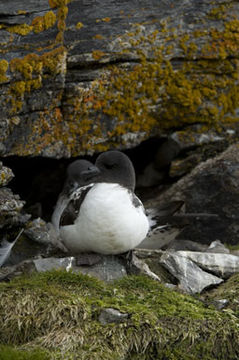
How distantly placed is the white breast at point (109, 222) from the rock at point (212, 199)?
1.67 meters

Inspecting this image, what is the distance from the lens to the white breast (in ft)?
21.4

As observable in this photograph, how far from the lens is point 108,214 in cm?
650

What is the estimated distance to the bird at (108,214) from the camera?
6.54 metres

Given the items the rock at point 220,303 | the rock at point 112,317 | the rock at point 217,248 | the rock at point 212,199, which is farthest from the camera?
the rock at point 212,199

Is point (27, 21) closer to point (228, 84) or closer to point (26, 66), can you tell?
point (26, 66)

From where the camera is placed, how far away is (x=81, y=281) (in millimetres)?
5848

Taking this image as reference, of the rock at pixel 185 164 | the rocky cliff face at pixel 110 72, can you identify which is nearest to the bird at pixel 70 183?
the rocky cliff face at pixel 110 72

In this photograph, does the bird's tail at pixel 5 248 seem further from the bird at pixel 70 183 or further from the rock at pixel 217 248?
the rock at pixel 217 248

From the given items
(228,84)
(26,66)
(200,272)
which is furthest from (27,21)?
(200,272)

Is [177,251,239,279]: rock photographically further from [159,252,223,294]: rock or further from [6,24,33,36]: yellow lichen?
[6,24,33,36]: yellow lichen

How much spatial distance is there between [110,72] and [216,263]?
3.40 m

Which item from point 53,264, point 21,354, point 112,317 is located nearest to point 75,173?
point 53,264

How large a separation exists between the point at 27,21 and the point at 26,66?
792mm

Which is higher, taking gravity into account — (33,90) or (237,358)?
(33,90)
